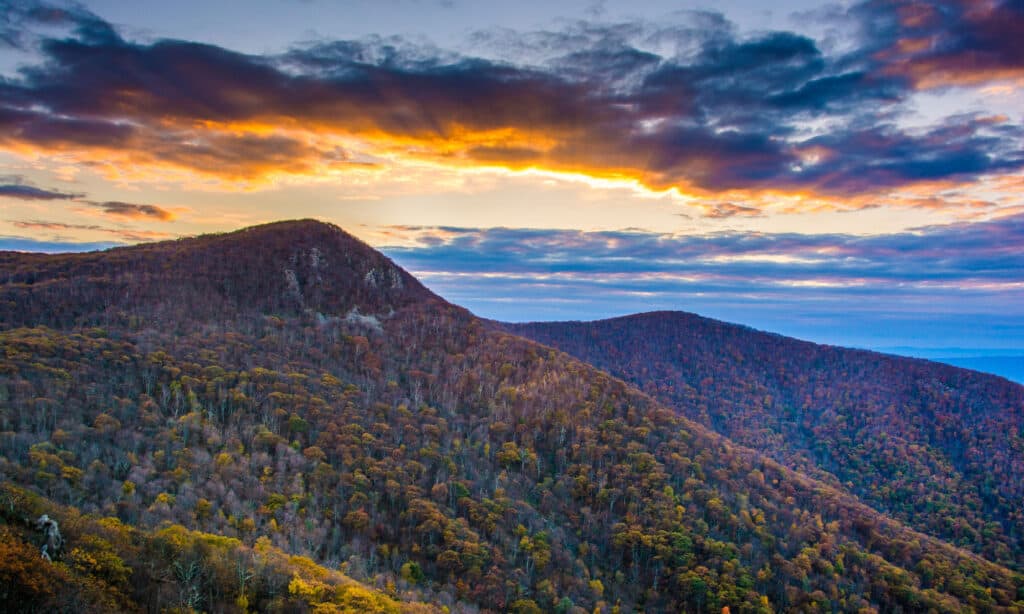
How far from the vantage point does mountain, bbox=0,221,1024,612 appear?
55.8 m

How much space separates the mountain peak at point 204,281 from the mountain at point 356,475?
1041mm

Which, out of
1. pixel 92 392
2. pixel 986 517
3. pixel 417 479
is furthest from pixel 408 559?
pixel 986 517

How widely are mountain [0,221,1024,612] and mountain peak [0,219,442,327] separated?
1.04 meters

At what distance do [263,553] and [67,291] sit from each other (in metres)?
117

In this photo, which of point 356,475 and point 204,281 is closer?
point 356,475

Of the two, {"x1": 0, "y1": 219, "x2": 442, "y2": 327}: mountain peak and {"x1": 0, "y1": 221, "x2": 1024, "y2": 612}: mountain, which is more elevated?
{"x1": 0, "y1": 219, "x2": 442, "y2": 327}: mountain peak

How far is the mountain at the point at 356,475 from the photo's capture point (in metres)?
55.8

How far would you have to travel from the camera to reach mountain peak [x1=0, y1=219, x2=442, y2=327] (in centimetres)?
12506

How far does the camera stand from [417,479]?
103 metres

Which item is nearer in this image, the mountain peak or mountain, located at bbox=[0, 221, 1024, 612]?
mountain, located at bbox=[0, 221, 1024, 612]

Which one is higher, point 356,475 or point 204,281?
point 204,281

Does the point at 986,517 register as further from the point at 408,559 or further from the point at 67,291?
the point at 67,291

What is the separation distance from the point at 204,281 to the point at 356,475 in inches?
3851

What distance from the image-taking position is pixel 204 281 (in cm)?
15688
